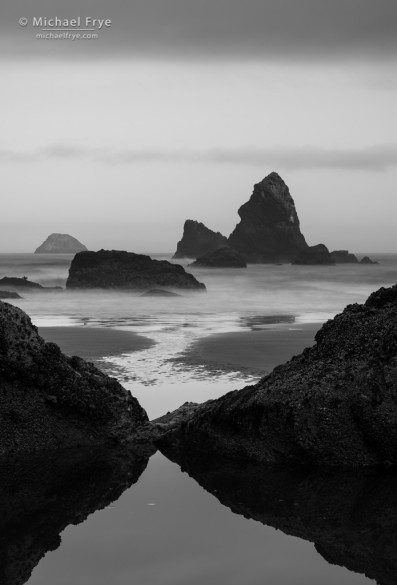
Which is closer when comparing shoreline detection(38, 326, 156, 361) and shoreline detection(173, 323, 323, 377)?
shoreline detection(173, 323, 323, 377)

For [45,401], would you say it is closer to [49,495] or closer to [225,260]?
[49,495]

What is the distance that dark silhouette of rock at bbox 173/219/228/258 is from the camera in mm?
143000

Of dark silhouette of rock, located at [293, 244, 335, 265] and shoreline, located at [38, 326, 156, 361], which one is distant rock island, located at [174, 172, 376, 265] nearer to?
dark silhouette of rock, located at [293, 244, 335, 265]

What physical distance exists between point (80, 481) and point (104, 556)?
1.54m

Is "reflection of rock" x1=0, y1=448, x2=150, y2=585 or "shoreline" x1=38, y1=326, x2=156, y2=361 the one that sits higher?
"shoreline" x1=38, y1=326, x2=156, y2=361

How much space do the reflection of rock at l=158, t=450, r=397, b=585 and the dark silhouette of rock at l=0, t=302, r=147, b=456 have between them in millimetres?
701

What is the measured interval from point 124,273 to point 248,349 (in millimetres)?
28697

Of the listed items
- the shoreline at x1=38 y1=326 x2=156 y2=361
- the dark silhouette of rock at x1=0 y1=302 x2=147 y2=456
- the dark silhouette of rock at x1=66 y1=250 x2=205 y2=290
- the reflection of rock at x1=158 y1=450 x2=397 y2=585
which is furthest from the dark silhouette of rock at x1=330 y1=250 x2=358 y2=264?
the reflection of rock at x1=158 y1=450 x2=397 y2=585

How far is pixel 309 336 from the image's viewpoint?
14852mm

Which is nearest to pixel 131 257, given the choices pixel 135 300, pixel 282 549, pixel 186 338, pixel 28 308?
pixel 135 300

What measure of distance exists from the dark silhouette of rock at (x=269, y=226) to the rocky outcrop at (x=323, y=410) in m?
117

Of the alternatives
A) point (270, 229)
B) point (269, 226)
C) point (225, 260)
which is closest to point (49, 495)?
point (225, 260)

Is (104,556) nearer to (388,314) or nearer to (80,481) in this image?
(80,481)

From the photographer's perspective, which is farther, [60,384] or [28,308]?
[28,308]
